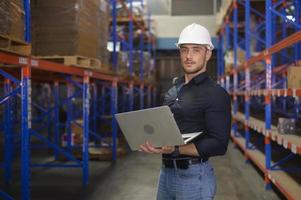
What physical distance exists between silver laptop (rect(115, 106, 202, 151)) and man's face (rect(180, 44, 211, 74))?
0.42 m

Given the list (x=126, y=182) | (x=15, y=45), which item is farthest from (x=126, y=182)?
(x=15, y=45)

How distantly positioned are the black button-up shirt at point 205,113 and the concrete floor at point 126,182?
129 inches

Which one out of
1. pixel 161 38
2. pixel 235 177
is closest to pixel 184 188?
pixel 235 177

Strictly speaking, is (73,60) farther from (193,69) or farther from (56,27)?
(193,69)

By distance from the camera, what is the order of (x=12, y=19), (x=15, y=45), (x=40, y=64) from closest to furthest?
(x=12, y=19) < (x=15, y=45) < (x=40, y=64)

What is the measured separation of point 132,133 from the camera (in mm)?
2662

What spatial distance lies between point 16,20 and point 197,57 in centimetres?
234

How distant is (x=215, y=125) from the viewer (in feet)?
8.27

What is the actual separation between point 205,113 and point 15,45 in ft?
8.36

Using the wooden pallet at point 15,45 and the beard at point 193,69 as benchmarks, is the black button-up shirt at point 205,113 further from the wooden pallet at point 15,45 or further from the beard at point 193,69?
the wooden pallet at point 15,45

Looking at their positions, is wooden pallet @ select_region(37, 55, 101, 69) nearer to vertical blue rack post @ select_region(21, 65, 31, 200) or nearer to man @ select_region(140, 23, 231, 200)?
vertical blue rack post @ select_region(21, 65, 31, 200)

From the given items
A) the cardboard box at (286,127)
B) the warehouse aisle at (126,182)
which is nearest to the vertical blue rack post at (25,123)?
the warehouse aisle at (126,182)

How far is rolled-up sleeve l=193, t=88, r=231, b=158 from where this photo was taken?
252 cm

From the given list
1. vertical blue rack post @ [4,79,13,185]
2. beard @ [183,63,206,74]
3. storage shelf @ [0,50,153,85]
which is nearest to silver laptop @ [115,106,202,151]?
beard @ [183,63,206,74]
